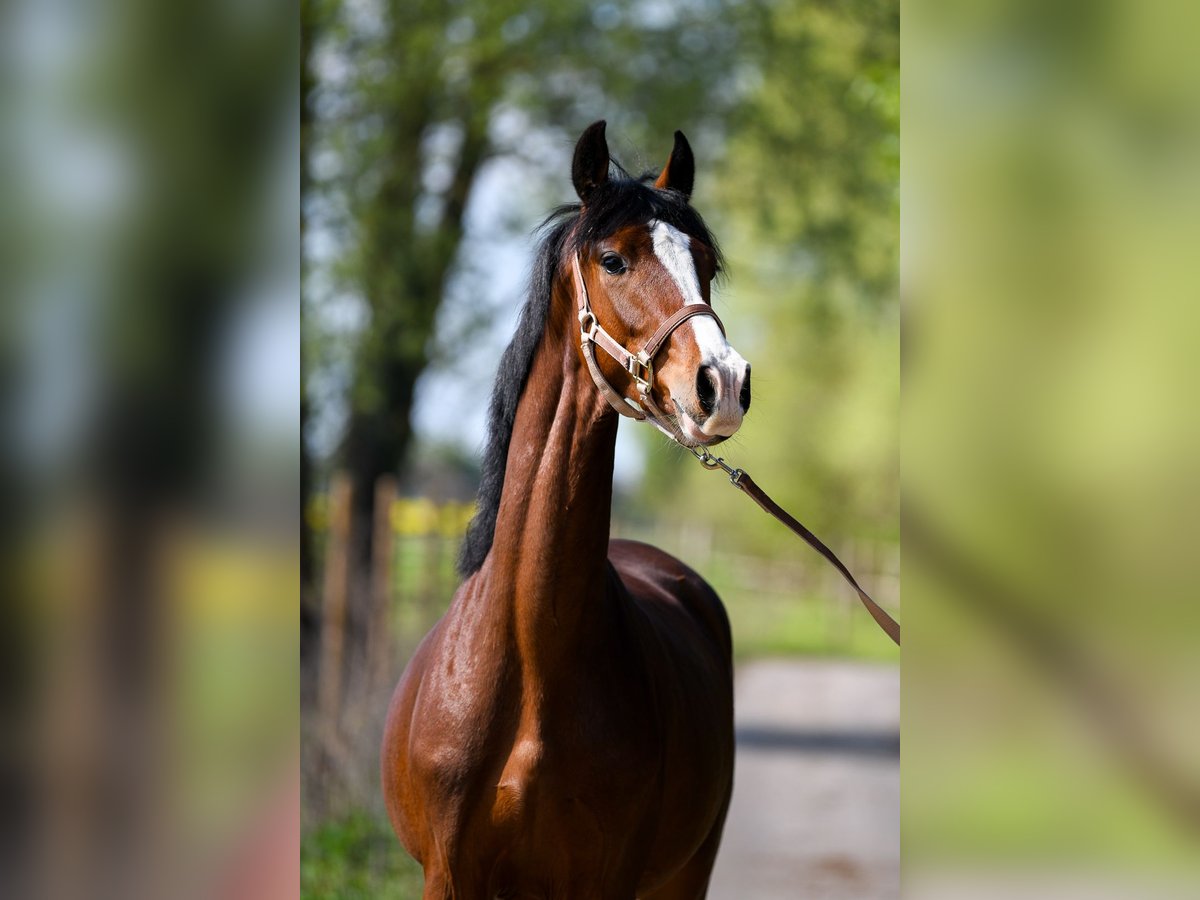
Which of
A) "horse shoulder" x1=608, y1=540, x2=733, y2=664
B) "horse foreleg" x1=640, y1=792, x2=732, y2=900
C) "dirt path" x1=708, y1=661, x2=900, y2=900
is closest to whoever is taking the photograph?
"horse foreleg" x1=640, y1=792, x2=732, y2=900

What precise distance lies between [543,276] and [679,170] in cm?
47

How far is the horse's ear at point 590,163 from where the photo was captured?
249cm

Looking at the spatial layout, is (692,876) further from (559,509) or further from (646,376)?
(646,376)

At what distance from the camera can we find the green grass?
596 centimetres

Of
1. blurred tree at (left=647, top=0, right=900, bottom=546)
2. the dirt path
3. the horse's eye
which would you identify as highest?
blurred tree at (left=647, top=0, right=900, bottom=546)

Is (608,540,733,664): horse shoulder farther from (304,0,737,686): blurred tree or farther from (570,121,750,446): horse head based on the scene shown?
(304,0,737,686): blurred tree

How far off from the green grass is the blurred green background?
0.02 meters
